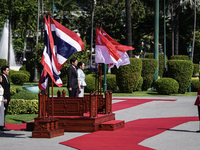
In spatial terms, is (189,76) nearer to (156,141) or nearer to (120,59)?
(120,59)

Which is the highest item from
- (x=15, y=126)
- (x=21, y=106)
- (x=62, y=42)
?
(x=62, y=42)

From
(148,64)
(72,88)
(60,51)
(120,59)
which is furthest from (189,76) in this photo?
(60,51)

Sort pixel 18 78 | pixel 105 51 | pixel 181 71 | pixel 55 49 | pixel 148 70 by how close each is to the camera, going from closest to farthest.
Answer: pixel 55 49
pixel 105 51
pixel 181 71
pixel 148 70
pixel 18 78

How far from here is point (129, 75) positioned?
28984mm

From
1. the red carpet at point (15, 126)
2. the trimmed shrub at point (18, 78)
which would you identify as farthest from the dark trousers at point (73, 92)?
the trimmed shrub at point (18, 78)

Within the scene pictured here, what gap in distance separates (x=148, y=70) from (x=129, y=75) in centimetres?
300

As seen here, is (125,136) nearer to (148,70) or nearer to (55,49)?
(55,49)

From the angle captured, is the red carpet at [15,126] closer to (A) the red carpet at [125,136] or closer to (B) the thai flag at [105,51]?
(A) the red carpet at [125,136]

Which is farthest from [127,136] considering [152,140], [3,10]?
[3,10]

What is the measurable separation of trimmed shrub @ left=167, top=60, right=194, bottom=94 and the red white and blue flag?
18211 millimetres

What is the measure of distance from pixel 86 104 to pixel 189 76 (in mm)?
18190

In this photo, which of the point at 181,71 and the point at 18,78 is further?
the point at 18,78

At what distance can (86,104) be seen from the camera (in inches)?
469

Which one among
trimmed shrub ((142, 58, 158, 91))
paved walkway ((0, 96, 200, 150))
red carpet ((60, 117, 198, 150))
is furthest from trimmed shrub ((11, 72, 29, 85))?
paved walkway ((0, 96, 200, 150))
